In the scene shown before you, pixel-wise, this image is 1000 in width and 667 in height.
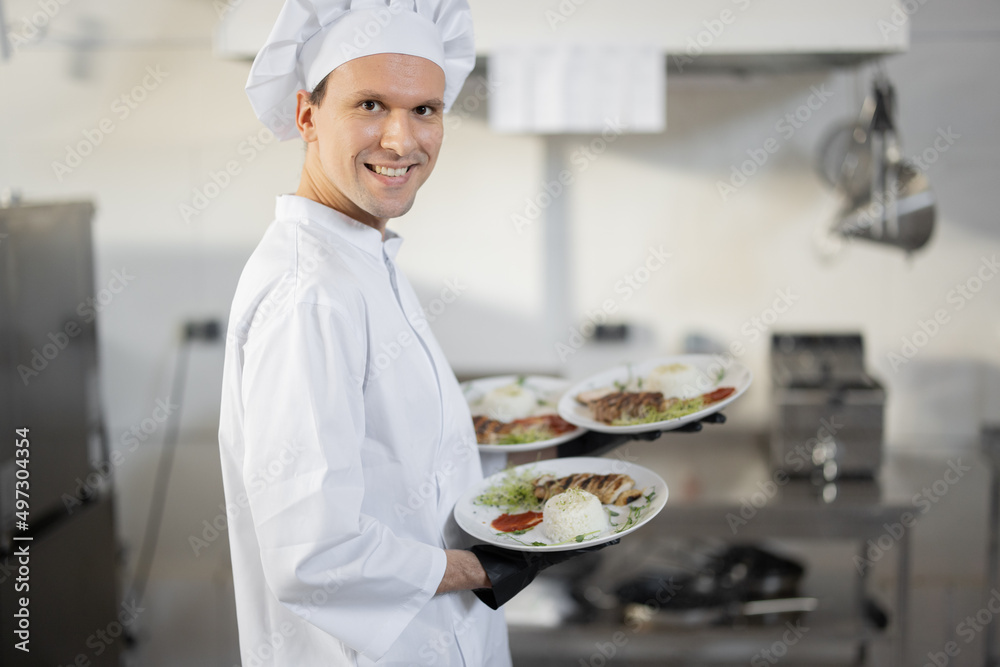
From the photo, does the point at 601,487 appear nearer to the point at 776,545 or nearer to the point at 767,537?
the point at 767,537

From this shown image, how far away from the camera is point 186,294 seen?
2525 millimetres

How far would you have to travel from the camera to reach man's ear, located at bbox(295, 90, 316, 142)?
87 cm

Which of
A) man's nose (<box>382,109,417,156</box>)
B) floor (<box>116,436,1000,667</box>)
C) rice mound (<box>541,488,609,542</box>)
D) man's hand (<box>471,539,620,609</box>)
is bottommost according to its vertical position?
floor (<box>116,436,1000,667</box>)

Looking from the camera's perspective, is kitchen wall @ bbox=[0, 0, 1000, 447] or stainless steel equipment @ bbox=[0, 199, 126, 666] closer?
stainless steel equipment @ bbox=[0, 199, 126, 666]

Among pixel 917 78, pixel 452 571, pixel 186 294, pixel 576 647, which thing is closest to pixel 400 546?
pixel 452 571

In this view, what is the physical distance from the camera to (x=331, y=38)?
2.78 feet

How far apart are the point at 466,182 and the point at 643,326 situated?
73 cm

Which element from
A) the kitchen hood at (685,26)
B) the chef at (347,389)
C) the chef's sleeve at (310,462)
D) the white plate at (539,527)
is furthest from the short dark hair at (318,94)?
the kitchen hood at (685,26)

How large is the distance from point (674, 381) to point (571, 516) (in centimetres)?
34

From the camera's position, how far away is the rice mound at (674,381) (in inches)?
45.4

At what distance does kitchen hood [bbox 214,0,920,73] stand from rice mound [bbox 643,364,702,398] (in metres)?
0.99

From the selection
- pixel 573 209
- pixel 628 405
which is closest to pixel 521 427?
pixel 628 405

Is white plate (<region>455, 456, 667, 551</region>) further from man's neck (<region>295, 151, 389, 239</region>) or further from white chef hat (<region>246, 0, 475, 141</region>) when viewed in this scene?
white chef hat (<region>246, 0, 475, 141</region>)

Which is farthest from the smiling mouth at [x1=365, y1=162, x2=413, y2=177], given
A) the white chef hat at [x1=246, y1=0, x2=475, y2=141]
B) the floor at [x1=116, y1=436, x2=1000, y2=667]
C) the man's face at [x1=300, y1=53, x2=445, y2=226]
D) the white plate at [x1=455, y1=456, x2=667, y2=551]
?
the floor at [x1=116, y1=436, x2=1000, y2=667]
